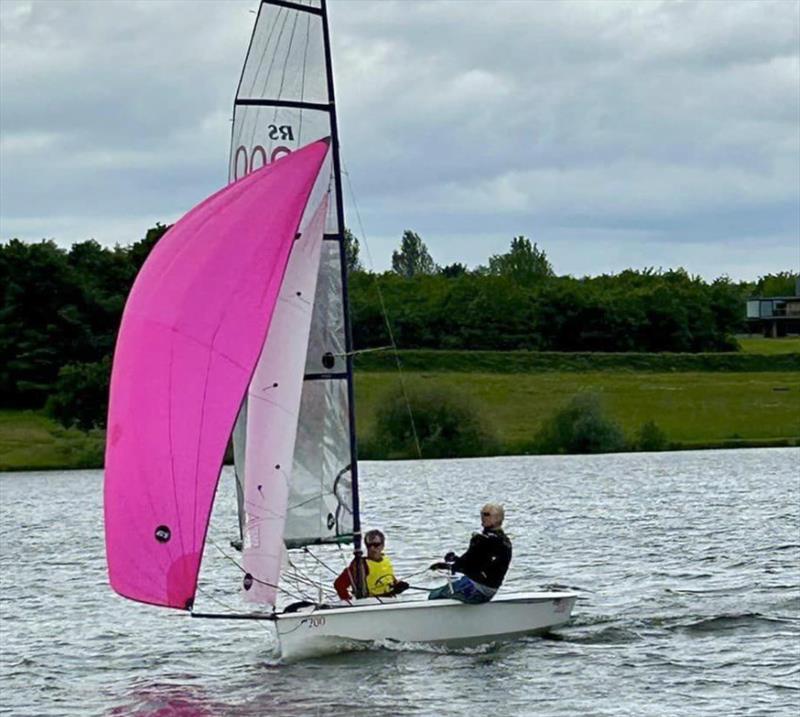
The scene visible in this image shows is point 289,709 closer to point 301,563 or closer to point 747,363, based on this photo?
point 301,563

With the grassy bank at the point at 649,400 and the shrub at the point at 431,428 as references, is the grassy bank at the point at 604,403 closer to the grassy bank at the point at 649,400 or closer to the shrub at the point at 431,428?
the grassy bank at the point at 649,400

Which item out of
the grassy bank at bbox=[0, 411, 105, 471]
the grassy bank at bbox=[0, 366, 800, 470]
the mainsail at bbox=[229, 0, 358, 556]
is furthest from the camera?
the grassy bank at bbox=[0, 366, 800, 470]

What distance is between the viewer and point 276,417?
2225 centimetres

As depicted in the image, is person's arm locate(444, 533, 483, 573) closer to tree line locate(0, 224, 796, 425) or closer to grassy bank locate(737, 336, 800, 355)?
tree line locate(0, 224, 796, 425)

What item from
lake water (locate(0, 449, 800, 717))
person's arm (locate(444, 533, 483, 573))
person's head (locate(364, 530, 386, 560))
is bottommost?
lake water (locate(0, 449, 800, 717))

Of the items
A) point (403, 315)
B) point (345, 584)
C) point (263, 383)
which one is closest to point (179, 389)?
point (263, 383)

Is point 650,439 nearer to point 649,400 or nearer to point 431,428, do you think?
point 649,400

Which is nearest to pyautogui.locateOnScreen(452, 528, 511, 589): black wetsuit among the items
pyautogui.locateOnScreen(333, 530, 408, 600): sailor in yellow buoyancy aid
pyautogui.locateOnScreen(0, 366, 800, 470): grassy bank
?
pyautogui.locateOnScreen(333, 530, 408, 600): sailor in yellow buoyancy aid

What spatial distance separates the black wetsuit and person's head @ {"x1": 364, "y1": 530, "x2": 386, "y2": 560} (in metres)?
0.94

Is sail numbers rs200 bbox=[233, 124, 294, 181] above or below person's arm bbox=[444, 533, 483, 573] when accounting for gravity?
above

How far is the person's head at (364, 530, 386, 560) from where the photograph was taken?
22.8 m

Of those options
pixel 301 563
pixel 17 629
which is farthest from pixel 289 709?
pixel 301 563

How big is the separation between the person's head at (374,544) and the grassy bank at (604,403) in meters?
62.9

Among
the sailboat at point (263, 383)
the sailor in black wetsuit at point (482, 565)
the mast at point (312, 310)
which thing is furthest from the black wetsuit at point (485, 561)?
the mast at point (312, 310)
